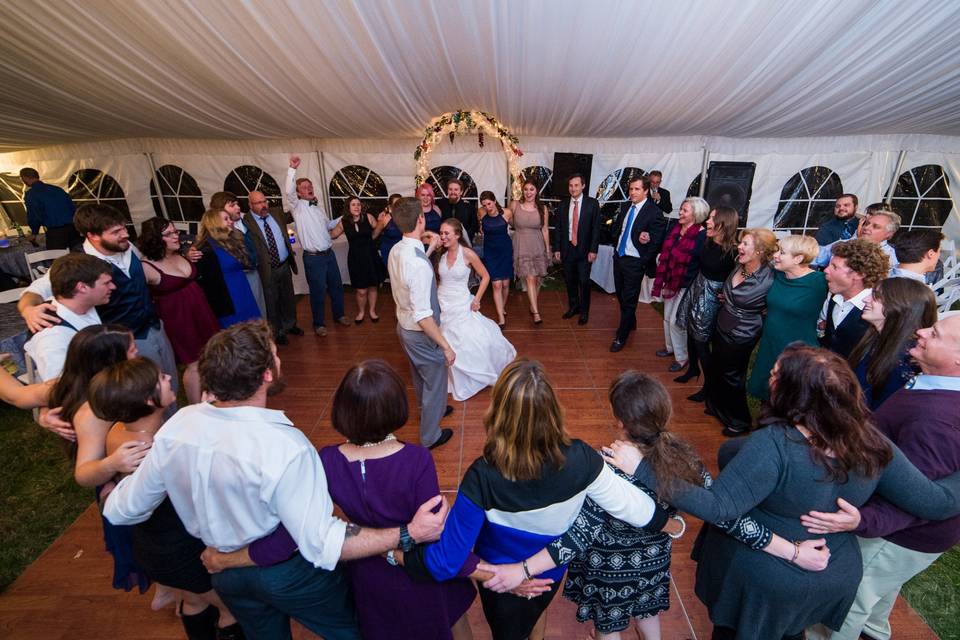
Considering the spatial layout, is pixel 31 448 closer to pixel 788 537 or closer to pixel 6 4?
pixel 6 4

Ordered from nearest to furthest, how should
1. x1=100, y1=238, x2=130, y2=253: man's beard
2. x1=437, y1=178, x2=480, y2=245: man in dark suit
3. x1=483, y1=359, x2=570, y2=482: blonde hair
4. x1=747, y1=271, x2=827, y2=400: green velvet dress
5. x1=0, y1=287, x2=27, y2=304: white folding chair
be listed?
x1=483, y1=359, x2=570, y2=482: blonde hair
x1=100, y1=238, x2=130, y2=253: man's beard
x1=747, y1=271, x2=827, y2=400: green velvet dress
x1=0, y1=287, x2=27, y2=304: white folding chair
x1=437, y1=178, x2=480, y2=245: man in dark suit

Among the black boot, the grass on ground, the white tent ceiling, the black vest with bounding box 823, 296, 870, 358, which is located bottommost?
the grass on ground

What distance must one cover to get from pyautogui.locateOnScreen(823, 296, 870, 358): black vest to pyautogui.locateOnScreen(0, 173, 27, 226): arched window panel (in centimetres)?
1122

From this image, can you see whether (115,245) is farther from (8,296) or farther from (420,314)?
(8,296)

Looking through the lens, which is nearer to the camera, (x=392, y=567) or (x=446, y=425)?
(x=392, y=567)

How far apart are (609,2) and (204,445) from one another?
3.42 m

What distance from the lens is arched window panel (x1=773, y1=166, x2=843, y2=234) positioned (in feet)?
21.7

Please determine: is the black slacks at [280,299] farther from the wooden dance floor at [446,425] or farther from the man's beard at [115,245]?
the man's beard at [115,245]

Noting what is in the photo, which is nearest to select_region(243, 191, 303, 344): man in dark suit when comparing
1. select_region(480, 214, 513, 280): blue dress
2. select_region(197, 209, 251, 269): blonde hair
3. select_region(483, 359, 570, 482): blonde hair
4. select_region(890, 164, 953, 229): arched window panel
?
select_region(197, 209, 251, 269): blonde hair

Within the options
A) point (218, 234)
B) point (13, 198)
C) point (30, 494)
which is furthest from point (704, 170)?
point (13, 198)

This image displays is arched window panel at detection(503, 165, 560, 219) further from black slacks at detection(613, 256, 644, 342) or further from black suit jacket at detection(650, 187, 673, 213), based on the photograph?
black slacks at detection(613, 256, 644, 342)

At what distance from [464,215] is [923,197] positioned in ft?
24.4

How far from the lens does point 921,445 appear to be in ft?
4.26

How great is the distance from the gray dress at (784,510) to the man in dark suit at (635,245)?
3158 millimetres
